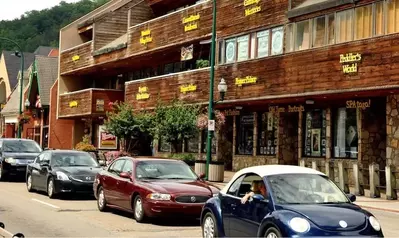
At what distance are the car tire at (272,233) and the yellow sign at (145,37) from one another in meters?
29.0

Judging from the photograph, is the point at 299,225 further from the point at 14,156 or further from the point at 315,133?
the point at 14,156

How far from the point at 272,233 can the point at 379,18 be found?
600 inches

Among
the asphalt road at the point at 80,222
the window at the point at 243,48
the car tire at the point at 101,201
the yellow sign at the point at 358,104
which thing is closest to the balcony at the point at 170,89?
→ the window at the point at 243,48

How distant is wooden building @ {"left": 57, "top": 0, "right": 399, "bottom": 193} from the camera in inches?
883

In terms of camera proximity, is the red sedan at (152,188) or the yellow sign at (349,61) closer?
the red sedan at (152,188)

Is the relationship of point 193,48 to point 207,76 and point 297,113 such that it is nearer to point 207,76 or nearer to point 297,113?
point 207,76

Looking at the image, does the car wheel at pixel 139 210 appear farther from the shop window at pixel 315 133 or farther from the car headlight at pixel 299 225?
the shop window at pixel 315 133

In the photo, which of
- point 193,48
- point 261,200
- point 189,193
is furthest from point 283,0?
point 261,200

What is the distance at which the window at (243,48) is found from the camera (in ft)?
94.7

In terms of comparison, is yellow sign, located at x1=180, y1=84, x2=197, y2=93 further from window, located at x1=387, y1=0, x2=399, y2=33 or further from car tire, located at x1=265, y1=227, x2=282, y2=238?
car tire, located at x1=265, y1=227, x2=282, y2=238

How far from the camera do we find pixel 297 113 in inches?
1137

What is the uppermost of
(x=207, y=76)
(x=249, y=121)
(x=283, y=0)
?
(x=283, y=0)

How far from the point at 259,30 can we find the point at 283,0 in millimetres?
1991

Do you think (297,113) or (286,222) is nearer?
(286,222)
